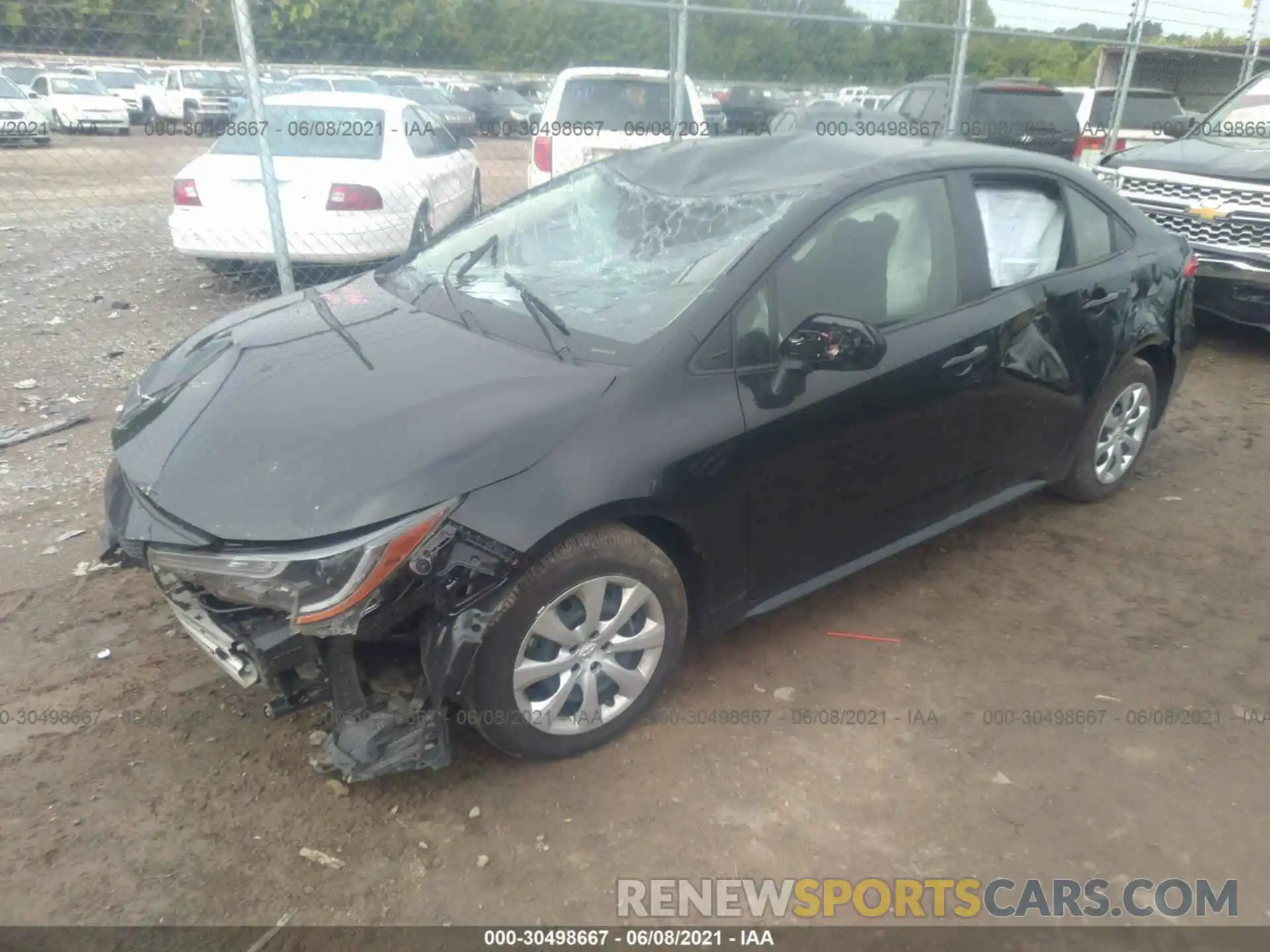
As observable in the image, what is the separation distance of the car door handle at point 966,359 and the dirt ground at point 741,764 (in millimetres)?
973

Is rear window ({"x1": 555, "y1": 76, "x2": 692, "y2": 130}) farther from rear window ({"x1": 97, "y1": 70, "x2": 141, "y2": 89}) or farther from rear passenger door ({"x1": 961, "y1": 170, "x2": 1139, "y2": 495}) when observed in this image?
rear window ({"x1": 97, "y1": 70, "x2": 141, "y2": 89})

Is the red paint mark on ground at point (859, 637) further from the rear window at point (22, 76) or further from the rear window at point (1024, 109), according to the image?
the rear window at point (22, 76)

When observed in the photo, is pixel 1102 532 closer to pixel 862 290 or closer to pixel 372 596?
pixel 862 290

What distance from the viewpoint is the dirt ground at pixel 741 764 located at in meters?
2.46

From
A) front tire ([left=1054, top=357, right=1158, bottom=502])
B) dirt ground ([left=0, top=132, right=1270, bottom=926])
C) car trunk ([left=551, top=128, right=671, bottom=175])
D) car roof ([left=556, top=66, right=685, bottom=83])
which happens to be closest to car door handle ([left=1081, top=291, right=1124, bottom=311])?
front tire ([left=1054, top=357, right=1158, bottom=502])

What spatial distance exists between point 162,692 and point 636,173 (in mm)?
2550

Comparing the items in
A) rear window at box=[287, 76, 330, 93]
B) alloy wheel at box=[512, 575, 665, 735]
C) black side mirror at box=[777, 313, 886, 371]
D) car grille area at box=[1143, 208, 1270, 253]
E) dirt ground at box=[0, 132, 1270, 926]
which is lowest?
dirt ground at box=[0, 132, 1270, 926]

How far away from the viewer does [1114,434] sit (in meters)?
4.43

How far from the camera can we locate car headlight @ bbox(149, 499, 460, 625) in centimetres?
232

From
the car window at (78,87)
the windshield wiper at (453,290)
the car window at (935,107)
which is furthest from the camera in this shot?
the car window at (78,87)

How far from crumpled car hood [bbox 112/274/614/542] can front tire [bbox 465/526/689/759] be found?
1.15 feet

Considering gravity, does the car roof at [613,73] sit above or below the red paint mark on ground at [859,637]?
above

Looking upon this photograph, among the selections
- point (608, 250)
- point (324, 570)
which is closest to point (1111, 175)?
point (608, 250)

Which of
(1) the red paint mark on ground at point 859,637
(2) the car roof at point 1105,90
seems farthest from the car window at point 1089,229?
(2) the car roof at point 1105,90
